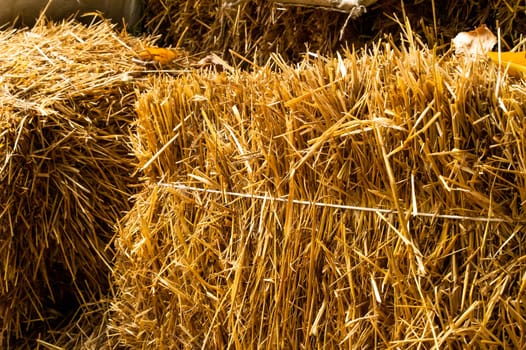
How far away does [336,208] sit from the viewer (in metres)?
1.42

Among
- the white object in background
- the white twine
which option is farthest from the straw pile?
the white twine

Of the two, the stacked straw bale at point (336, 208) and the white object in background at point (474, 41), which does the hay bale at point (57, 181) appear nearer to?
the stacked straw bale at point (336, 208)

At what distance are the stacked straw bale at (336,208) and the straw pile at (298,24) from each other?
0.22 metres

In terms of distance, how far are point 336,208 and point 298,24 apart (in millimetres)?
964

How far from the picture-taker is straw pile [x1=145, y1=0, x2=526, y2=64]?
1882 mm

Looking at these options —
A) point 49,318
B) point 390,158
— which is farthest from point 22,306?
point 390,158

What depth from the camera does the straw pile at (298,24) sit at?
1882 mm

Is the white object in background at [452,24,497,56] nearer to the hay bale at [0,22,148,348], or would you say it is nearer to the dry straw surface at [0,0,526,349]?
the dry straw surface at [0,0,526,349]

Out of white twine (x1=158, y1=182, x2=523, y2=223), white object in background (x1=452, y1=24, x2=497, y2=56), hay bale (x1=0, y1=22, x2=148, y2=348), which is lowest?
hay bale (x1=0, y1=22, x2=148, y2=348)

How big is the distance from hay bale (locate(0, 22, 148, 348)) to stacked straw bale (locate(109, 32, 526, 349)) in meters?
0.30

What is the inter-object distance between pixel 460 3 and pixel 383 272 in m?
0.91

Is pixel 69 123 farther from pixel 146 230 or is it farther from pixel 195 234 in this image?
pixel 195 234

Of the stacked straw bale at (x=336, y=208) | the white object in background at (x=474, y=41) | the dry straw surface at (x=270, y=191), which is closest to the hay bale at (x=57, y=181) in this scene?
the dry straw surface at (x=270, y=191)

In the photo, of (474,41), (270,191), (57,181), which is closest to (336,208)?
(270,191)
